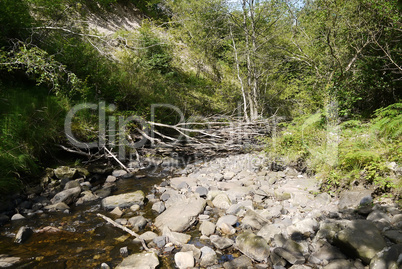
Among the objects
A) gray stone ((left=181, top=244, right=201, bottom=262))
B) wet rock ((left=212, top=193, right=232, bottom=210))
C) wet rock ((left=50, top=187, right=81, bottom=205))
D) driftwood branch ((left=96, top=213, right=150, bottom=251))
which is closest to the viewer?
gray stone ((left=181, top=244, right=201, bottom=262))

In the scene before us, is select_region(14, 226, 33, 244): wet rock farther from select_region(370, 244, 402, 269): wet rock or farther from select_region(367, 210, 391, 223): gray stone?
select_region(367, 210, 391, 223): gray stone

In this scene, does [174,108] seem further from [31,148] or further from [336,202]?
[336,202]

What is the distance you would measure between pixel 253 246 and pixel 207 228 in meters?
0.99

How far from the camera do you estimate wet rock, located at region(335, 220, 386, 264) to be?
2.88 meters

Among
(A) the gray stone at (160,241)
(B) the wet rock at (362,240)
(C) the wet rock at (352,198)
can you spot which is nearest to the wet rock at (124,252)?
(A) the gray stone at (160,241)

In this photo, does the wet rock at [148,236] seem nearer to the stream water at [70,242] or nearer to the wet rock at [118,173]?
the stream water at [70,242]

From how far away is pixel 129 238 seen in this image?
413cm

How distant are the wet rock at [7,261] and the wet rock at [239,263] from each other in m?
3.14

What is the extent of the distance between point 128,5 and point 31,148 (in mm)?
18820

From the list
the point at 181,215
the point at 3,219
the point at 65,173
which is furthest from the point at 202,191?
the point at 3,219

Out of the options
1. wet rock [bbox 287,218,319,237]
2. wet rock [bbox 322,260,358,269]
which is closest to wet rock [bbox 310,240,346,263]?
wet rock [bbox 322,260,358,269]

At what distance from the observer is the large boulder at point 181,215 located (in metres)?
4.37

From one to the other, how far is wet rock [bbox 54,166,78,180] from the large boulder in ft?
11.2

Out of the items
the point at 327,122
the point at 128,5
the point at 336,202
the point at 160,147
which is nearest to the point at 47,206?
the point at 160,147
